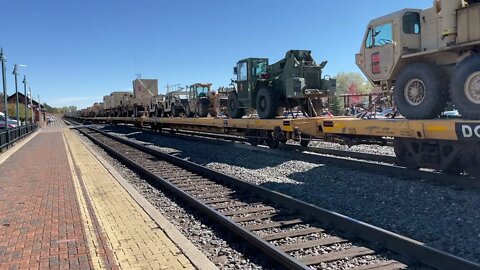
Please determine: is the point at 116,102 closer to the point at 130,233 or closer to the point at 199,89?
the point at 199,89

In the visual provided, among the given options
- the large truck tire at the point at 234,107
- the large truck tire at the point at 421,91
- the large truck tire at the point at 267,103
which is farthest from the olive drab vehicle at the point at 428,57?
the large truck tire at the point at 234,107

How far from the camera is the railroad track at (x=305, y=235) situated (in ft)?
14.5

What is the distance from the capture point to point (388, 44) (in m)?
9.07

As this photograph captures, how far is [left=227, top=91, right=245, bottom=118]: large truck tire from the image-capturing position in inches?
674

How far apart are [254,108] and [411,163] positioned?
771 centimetres

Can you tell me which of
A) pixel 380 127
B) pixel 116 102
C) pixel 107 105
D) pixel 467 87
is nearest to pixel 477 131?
pixel 467 87

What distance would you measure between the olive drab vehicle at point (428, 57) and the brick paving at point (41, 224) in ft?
20.7

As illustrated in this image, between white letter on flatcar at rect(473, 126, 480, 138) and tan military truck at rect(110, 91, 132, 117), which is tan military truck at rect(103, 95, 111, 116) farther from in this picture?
white letter on flatcar at rect(473, 126, 480, 138)

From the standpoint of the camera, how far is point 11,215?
22.5ft

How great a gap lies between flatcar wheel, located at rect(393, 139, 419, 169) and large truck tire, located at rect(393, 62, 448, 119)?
84 cm

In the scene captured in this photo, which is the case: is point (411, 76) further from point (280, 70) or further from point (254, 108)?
point (254, 108)

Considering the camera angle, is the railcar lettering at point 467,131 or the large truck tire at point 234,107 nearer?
the railcar lettering at point 467,131

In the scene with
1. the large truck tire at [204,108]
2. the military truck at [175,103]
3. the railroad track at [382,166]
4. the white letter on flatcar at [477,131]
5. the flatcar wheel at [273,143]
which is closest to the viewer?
the white letter on flatcar at [477,131]

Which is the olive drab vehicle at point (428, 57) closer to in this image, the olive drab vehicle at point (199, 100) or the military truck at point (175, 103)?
the olive drab vehicle at point (199, 100)
